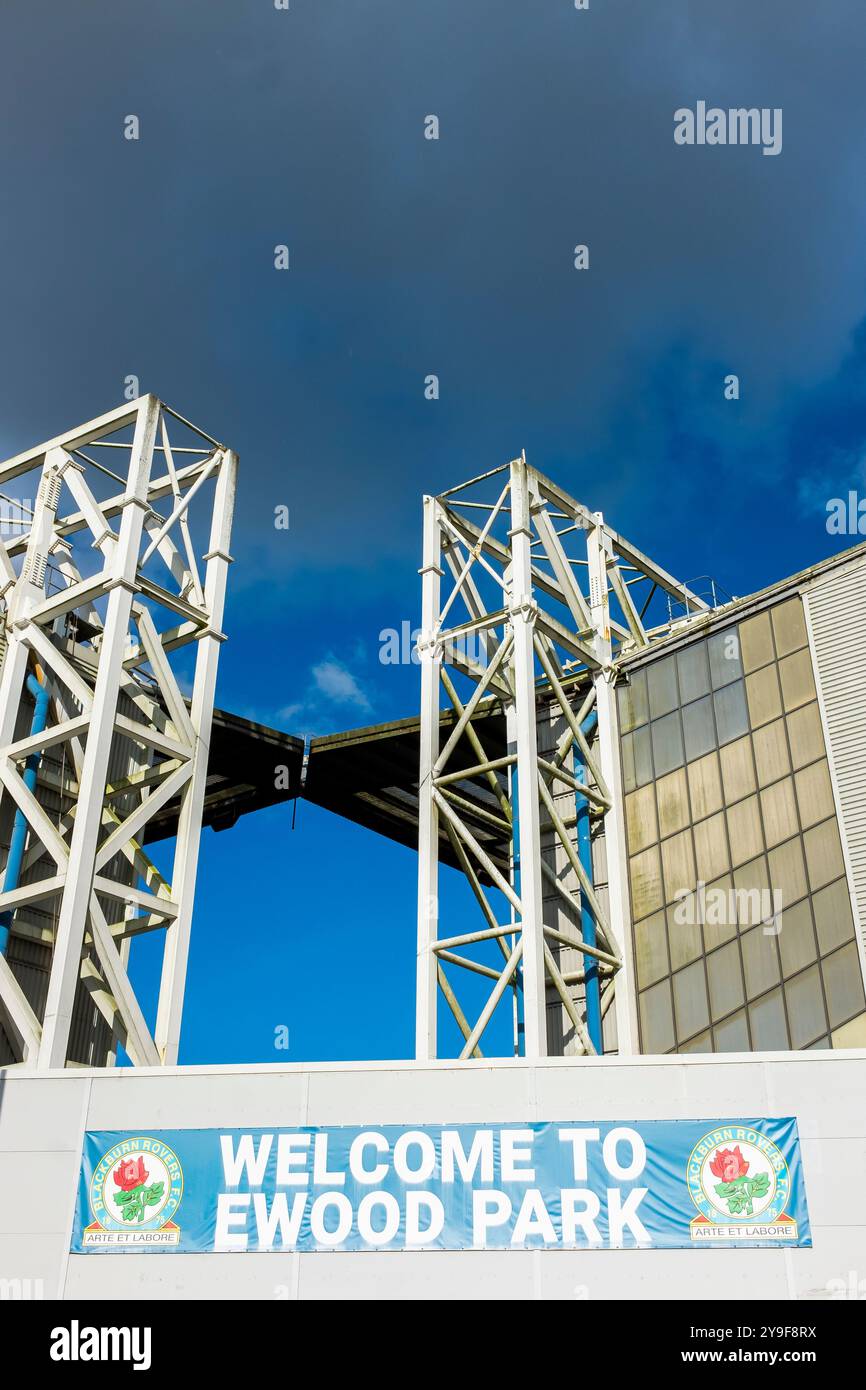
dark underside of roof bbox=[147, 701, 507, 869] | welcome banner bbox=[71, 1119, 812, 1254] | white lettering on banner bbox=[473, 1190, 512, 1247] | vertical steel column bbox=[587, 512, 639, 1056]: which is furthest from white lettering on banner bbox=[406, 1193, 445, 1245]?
dark underside of roof bbox=[147, 701, 507, 869]

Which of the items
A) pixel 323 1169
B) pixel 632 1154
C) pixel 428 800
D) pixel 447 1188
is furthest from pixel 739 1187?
pixel 428 800

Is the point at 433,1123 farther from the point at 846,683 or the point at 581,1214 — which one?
the point at 846,683

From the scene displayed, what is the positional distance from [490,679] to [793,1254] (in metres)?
16.0

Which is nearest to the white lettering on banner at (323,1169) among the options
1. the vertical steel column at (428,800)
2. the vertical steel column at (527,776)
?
the vertical steel column at (428,800)

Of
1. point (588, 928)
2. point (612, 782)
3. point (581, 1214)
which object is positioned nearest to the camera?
point (581, 1214)

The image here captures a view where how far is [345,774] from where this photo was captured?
37031 millimetres

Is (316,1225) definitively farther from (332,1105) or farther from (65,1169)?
(65,1169)

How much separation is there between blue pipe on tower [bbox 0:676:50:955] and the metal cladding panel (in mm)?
17258

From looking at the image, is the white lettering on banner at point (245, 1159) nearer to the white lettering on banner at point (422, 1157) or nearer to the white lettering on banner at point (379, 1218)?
the white lettering on banner at point (379, 1218)

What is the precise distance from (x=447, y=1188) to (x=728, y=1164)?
12.7ft

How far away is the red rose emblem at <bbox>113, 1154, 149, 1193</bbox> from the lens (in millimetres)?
17094

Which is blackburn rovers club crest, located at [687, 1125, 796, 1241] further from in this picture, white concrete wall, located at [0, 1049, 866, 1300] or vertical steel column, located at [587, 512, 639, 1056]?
vertical steel column, located at [587, 512, 639, 1056]

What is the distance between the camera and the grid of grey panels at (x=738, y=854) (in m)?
23.3
